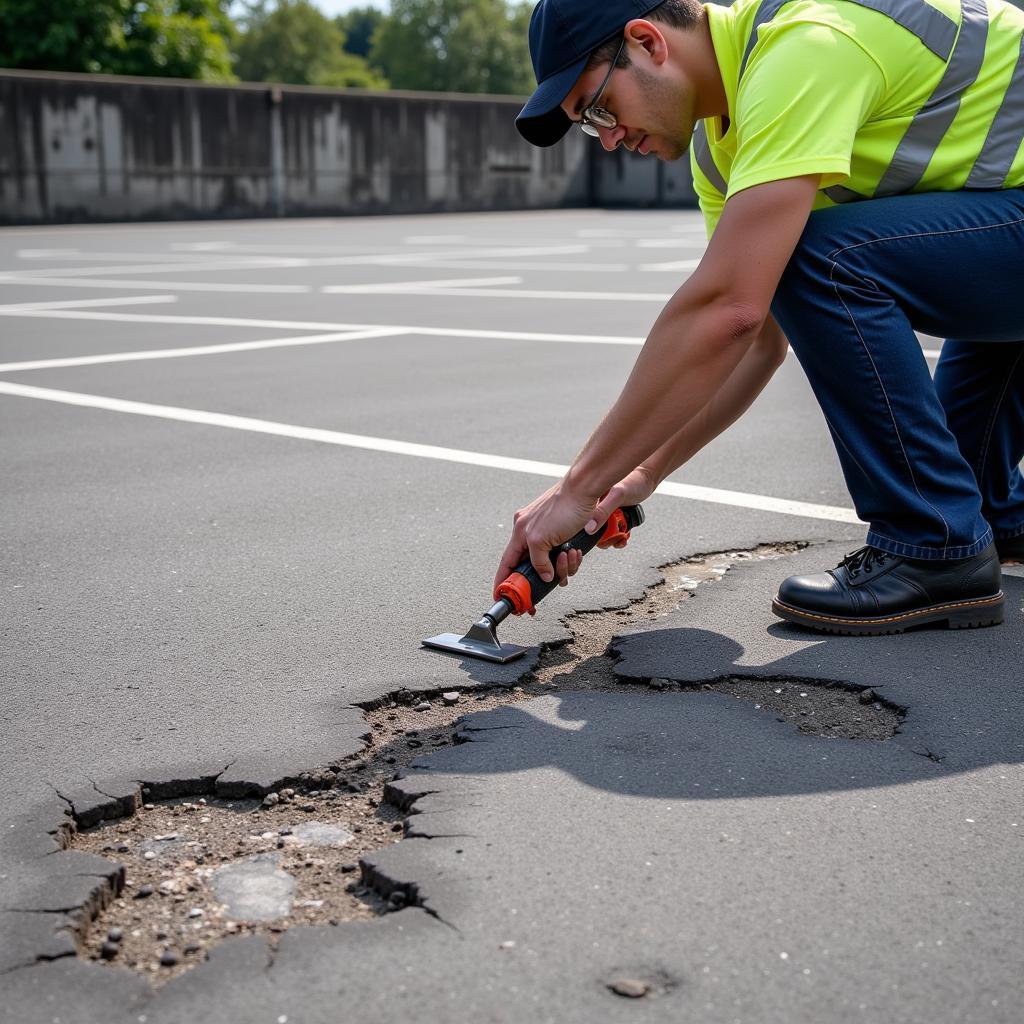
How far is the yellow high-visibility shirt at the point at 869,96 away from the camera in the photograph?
260 cm

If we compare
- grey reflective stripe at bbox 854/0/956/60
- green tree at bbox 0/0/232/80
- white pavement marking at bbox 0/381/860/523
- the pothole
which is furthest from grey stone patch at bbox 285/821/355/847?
green tree at bbox 0/0/232/80

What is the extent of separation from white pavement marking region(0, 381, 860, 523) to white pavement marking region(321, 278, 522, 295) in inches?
193

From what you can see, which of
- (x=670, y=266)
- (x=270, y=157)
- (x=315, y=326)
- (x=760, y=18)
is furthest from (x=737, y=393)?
(x=270, y=157)

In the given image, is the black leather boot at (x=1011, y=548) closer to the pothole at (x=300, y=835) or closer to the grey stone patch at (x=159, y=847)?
the pothole at (x=300, y=835)

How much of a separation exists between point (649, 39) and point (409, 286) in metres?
9.24

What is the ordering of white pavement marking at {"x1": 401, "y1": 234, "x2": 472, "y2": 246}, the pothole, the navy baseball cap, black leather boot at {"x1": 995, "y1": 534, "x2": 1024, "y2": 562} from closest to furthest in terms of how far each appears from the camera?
the pothole, the navy baseball cap, black leather boot at {"x1": 995, "y1": 534, "x2": 1024, "y2": 562}, white pavement marking at {"x1": 401, "y1": 234, "x2": 472, "y2": 246}

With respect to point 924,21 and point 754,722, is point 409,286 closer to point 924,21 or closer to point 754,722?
point 924,21

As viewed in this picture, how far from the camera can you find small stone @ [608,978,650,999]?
1.74 metres

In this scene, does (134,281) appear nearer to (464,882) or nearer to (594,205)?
(464,882)

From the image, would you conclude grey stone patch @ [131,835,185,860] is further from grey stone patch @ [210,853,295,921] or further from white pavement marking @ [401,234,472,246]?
white pavement marking @ [401,234,472,246]

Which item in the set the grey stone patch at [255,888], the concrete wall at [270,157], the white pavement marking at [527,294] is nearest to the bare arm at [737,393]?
the grey stone patch at [255,888]

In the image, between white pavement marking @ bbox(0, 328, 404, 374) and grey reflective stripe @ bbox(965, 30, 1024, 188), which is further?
white pavement marking @ bbox(0, 328, 404, 374)

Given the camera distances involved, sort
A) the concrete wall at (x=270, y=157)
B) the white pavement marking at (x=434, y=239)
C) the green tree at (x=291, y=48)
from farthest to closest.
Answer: the green tree at (x=291, y=48), the concrete wall at (x=270, y=157), the white pavement marking at (x=434, y=239)

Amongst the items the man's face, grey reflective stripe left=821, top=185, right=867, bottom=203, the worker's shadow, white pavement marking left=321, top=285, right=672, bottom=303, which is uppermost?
the man's face
